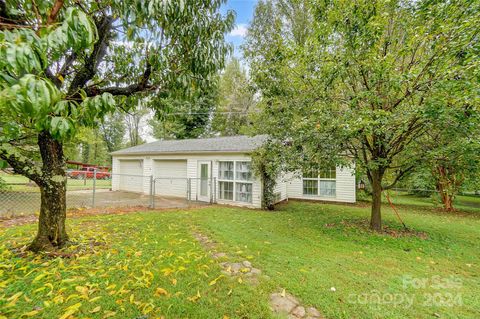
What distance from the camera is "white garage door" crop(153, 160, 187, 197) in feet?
38.3

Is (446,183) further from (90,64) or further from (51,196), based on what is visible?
(51,196)

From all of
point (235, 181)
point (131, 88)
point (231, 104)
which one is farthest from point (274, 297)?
point (231, 104)

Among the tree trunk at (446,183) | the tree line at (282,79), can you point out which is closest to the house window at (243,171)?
the tree line at (282,79)

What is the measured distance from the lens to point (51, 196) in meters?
3.69

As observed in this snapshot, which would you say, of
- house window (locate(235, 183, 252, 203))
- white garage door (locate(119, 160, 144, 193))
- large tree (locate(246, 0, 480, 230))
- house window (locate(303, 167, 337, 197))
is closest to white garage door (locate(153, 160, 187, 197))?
white garage door (locate(119, 160, 144, 193))

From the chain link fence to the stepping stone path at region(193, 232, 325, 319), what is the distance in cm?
470

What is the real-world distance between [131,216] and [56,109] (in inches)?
235

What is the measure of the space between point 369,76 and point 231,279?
17.9 feet

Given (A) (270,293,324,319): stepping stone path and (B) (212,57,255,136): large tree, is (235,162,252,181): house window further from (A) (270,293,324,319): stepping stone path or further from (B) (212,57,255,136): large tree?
(B) (212,57,255,136): large tree

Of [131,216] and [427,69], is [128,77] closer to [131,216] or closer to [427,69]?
[131,216]

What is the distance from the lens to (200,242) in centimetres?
472

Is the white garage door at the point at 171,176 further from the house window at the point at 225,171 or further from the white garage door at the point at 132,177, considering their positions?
the house window at the point at 225,171

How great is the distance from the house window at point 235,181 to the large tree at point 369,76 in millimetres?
3308

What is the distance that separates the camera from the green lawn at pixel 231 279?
99.4 inches
